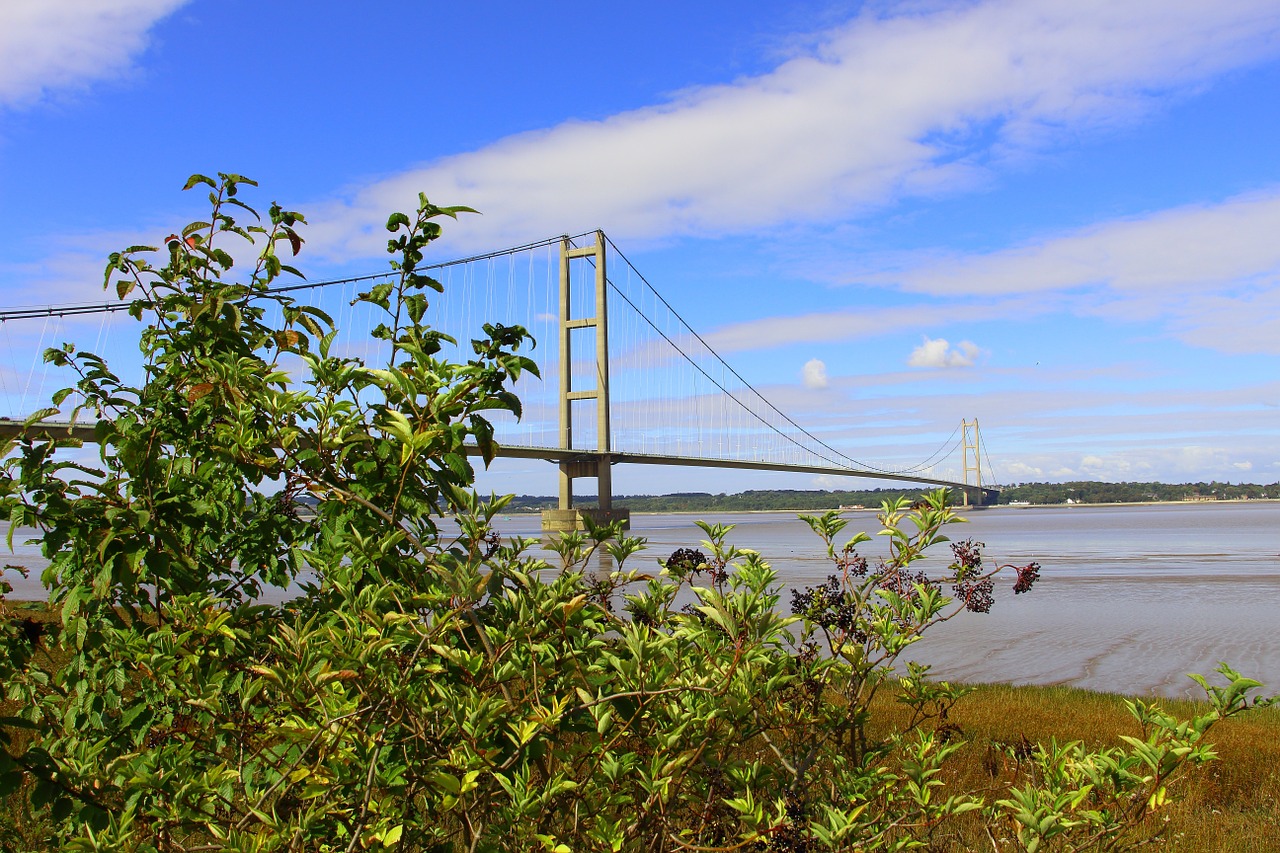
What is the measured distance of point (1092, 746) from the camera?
571 cm

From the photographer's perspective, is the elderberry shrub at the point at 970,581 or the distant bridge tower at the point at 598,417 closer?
the elderberry shrub at the point at 970,581

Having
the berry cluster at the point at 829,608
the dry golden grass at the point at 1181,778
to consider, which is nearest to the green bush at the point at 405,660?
the berry cluster at the point at 829,608

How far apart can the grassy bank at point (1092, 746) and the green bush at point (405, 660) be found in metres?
0.53

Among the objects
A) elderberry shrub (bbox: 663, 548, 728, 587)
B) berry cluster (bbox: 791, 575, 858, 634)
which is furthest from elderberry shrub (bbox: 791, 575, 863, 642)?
elderberry shrub (bbox: 663, 548, 728, 587)

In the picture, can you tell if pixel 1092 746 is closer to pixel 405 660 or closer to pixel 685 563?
pixel 685 563

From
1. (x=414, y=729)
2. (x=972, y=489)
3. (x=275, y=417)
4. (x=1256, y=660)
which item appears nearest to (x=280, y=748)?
(x=414, y=729)

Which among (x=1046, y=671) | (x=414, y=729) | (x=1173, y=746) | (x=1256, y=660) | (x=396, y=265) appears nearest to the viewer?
(x=414, y=729)

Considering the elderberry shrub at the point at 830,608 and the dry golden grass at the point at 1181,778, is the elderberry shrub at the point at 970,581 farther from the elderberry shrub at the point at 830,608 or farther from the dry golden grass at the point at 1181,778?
the dry golden grass at the point at 1181,778

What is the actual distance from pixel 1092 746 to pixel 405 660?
543cm

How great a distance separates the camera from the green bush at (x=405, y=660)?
1.68 metres

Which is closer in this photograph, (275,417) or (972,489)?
(275,417)

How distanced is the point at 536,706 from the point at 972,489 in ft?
344

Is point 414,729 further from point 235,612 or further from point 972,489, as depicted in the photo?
point 972,489

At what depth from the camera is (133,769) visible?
1.74 meters
